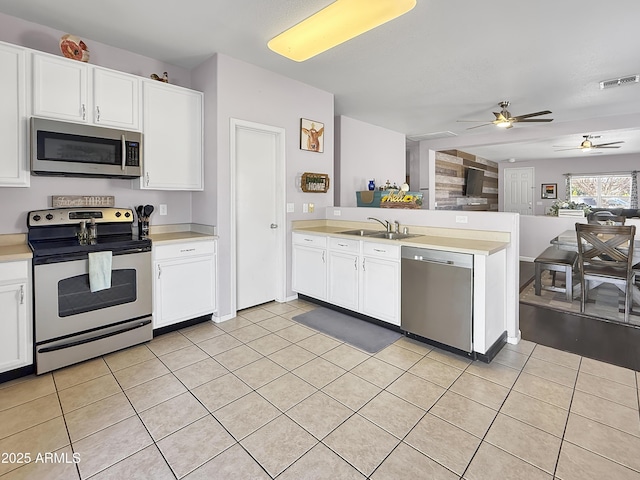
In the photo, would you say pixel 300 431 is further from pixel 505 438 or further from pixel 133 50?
pixel 133 50

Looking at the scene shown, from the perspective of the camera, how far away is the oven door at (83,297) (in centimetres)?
237

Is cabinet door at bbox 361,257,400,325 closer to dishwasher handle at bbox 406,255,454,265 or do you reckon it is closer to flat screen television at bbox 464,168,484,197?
dishwasher handle at bbox 406,255,454,265

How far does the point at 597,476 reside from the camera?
1546 millimetres

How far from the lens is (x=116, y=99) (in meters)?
2.89

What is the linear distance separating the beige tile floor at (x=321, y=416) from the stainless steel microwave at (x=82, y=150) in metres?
1.53

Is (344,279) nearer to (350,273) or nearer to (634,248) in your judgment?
(350,273)

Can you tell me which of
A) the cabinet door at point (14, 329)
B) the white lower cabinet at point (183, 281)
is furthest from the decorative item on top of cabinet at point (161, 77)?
the cabinet door at point (14, 329)

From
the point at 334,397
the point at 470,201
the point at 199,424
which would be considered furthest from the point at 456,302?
the point at 470,201

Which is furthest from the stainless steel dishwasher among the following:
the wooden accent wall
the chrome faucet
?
the wooden accent wall

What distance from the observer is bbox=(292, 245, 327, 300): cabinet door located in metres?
3.76

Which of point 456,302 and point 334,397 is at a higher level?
point 456,302

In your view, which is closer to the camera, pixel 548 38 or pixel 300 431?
pixel 300 431

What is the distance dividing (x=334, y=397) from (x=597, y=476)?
133 cm

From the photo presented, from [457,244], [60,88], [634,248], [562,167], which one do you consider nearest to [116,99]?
[60,88]
